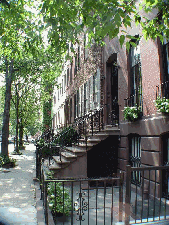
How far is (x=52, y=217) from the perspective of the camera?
5312 millimetres

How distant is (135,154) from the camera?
8.55 metres

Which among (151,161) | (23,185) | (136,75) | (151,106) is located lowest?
(23,185)

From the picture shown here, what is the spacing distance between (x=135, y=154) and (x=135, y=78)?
2.76 meters

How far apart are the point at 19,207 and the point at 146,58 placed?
19.2ft

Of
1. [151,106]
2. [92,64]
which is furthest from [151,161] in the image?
[92,64]

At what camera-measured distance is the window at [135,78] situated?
332 inches

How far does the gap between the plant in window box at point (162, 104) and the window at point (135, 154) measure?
2.07 m

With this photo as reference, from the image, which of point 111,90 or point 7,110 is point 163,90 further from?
point 7,110

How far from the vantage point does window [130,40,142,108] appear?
8.43m

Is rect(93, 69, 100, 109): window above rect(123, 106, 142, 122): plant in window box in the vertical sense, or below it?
above

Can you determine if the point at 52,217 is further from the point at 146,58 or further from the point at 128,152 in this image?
the point at 146,58

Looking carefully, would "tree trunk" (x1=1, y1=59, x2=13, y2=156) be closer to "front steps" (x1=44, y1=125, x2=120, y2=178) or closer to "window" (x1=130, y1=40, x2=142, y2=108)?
"front steps" (x1=44, y1=125, x2=120, y2=178)

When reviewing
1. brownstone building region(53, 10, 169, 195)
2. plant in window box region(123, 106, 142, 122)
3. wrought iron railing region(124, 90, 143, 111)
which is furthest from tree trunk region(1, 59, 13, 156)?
plant in window box region(123, 106, 142, 122)

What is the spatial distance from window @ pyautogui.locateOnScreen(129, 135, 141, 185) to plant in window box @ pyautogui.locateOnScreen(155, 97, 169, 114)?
2.07m
